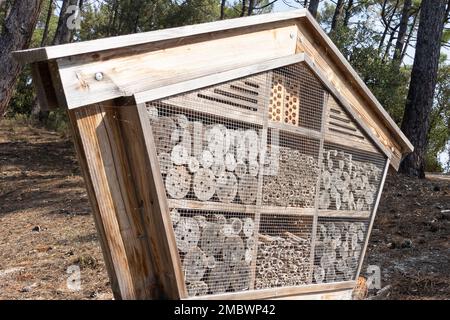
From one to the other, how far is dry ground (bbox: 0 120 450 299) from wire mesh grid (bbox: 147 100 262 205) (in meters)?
1.97

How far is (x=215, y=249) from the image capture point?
2607 mm

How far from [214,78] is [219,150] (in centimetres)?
34

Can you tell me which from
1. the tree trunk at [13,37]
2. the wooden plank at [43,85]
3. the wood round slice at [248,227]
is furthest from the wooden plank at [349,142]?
the tree trunk at [13,37]

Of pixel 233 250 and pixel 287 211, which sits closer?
pixel 233 250

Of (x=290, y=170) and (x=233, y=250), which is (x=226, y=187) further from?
(x=290, y=170)

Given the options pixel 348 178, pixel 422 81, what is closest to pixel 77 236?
pixel 348 178

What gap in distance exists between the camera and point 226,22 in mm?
2529

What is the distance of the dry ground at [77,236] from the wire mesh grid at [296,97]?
1.85 meters

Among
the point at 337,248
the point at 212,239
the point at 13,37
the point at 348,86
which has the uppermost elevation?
the point at 13,37

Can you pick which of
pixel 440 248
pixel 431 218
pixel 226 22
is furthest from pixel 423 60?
pixel 226 22

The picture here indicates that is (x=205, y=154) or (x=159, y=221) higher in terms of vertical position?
(x=205, y=154)

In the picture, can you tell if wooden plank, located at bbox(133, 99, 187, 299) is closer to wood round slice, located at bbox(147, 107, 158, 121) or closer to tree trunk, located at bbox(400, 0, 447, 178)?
wood round slice, located at bbox(147, 107, 158, 121)

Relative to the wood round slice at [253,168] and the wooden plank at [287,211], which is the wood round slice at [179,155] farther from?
the wooden plank at [287,211]

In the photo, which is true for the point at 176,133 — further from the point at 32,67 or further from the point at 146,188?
the point at 32,67
